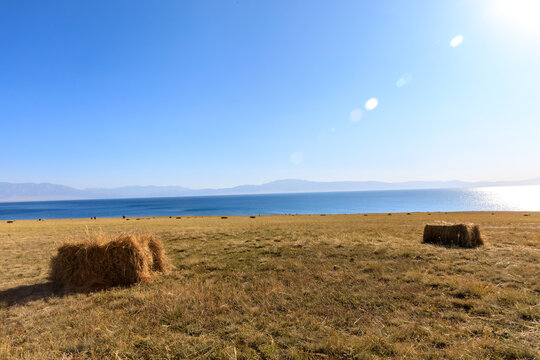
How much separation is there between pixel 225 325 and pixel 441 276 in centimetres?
744

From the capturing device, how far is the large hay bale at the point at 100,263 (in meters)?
8.62

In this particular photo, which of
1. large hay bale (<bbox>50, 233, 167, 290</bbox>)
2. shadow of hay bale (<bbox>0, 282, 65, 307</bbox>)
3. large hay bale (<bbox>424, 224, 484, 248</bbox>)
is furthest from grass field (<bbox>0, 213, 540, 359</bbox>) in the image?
large hay bale (<bbox>424, 224, 484, 248</bbox>)

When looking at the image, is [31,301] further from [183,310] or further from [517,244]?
[517,244]

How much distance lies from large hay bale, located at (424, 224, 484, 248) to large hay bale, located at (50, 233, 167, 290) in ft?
51.7

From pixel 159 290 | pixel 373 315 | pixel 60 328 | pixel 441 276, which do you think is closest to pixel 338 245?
pixel 441 276

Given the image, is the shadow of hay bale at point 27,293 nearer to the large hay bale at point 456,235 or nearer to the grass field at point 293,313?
the grass field at point 293,313

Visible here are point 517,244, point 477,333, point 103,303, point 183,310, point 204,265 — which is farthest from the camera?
point 517,244

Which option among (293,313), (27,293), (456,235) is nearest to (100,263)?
(27,293)

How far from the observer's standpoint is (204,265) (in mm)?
10977

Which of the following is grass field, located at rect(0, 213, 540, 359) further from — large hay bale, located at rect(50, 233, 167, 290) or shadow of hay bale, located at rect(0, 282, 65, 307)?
large hay bale, located at rect(50, 233, 167, 290)

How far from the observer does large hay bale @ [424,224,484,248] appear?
13.9m

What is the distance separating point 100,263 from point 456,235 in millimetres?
17554

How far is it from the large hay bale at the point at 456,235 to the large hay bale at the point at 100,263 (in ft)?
51.7

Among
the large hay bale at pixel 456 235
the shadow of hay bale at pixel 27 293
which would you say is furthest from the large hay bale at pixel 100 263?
the large hay bale at pixel 456 235
